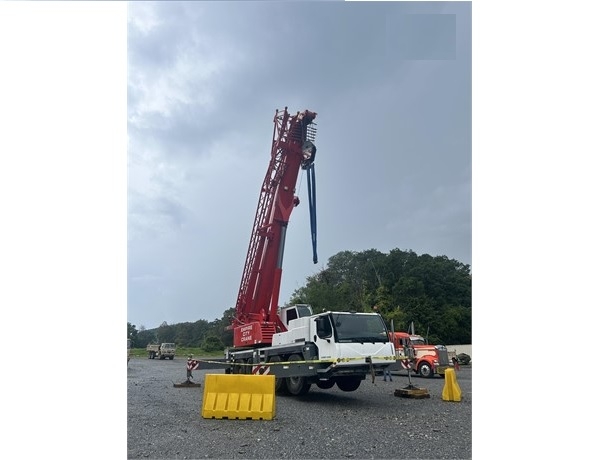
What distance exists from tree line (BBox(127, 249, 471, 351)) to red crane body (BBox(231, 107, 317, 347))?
3452mm

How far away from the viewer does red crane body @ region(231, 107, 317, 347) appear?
36.0 feet

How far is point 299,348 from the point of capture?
959 cm

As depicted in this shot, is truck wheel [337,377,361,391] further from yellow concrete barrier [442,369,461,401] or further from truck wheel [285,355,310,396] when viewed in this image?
yellow concrete barrier [442,369,461,401]

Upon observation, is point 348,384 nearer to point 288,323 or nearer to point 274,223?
point 288,323

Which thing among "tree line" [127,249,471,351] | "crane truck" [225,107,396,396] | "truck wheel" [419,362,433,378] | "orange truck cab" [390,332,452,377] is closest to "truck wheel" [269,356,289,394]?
"crane truck" [225,107,396,396]

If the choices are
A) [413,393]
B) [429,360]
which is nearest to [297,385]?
[413,393]

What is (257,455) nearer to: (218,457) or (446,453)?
(218,457)

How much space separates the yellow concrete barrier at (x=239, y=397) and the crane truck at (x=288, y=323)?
1805 millimetres

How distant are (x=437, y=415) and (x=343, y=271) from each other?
33.4ft

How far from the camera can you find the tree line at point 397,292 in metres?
15.7

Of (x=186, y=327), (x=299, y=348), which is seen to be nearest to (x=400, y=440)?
(x=299, y=348)

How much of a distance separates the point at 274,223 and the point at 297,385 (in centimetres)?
347

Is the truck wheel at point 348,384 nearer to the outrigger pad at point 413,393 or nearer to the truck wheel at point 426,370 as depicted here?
the outrigger pad at point 413,393

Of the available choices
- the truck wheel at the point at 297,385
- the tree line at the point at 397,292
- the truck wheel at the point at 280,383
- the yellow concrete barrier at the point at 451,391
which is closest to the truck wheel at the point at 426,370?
the tree line at the point at 397,292
